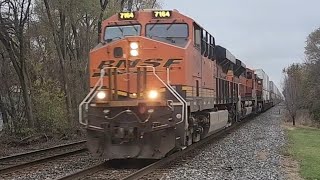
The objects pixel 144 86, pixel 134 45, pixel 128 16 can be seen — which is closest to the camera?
pixel 144 86

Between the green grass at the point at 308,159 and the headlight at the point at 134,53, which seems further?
the headlight at the point at 134,53

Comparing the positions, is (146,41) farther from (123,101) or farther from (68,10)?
(68,10)

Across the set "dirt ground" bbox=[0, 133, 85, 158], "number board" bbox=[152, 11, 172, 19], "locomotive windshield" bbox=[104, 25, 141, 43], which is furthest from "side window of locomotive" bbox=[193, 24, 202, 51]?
"dirt ground" bbox=[0, 133, 85, 158]

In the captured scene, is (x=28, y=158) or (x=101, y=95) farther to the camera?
(x=28, y=158)

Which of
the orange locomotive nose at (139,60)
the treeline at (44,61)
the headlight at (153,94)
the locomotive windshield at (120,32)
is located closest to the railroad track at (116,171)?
the headlight at (153,94)

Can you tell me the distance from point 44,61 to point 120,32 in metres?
21.6

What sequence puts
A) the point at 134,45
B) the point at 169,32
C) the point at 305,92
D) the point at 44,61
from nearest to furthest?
the point at 134,45
the point at 169,32
the point at 44,61
the point at 305,92

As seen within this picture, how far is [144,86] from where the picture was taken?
11.0 metres

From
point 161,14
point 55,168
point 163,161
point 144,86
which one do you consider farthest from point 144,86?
point 55,168

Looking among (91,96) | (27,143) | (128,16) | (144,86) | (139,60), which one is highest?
(128,16)

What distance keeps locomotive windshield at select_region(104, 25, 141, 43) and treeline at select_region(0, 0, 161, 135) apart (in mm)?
9456

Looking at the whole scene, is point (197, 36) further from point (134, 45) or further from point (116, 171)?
point (116, 171)

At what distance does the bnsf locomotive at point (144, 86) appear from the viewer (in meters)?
10.6

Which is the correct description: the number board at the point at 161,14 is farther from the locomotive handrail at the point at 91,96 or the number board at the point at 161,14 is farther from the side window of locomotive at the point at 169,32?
the locomotive handrail at the point at 91,96
